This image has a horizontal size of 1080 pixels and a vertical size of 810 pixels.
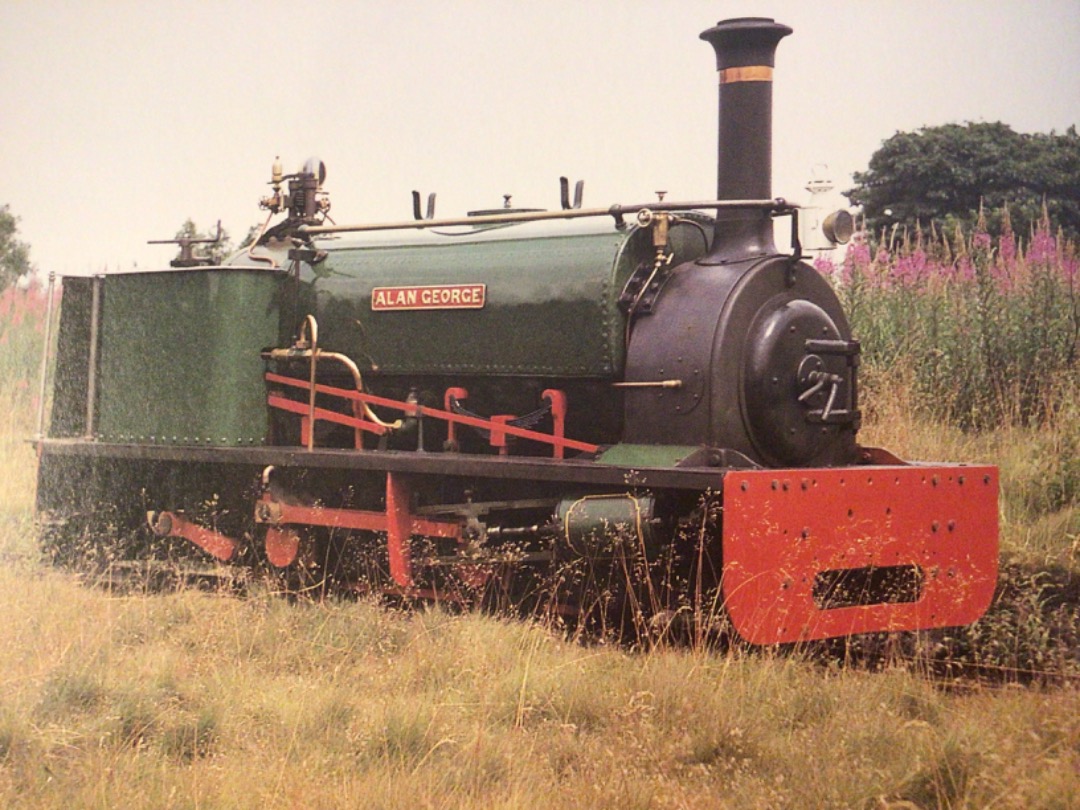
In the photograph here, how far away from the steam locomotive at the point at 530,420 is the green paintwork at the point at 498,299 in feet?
0.05

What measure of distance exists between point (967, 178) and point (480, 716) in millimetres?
8466

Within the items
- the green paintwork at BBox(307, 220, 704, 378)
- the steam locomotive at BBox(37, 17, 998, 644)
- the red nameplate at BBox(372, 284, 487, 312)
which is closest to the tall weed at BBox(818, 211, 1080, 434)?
the steam locomotive at BBox(37, 17, 998, 644)

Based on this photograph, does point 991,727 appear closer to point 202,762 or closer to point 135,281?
point 202,762

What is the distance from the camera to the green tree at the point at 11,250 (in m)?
5.75

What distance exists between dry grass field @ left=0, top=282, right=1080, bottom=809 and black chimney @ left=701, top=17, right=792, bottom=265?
1930 millimetres

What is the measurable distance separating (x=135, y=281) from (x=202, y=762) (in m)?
4.29

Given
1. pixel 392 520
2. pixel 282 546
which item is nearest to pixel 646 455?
pixel 392 520

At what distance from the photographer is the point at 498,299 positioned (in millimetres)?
7219

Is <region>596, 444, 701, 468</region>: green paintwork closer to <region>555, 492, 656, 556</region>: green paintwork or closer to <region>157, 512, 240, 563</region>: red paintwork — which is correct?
<region>555, 492, 656, 556</region>: green paintwork

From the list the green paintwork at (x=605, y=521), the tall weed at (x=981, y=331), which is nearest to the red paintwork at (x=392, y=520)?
the green paintwork at (x=605, y=521)

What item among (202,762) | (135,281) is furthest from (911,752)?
(135,281)

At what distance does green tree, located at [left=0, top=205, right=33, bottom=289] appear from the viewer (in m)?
5.75

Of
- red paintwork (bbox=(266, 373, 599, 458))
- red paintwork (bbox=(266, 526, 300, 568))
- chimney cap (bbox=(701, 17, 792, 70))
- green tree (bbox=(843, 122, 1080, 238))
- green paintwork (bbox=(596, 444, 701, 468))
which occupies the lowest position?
red paintwork (bbox=(266, 526, 300, 568))

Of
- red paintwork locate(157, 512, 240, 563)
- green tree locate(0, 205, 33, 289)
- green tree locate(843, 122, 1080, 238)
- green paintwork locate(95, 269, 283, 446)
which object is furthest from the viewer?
green tree locate(843, 122, 1080, 238)
